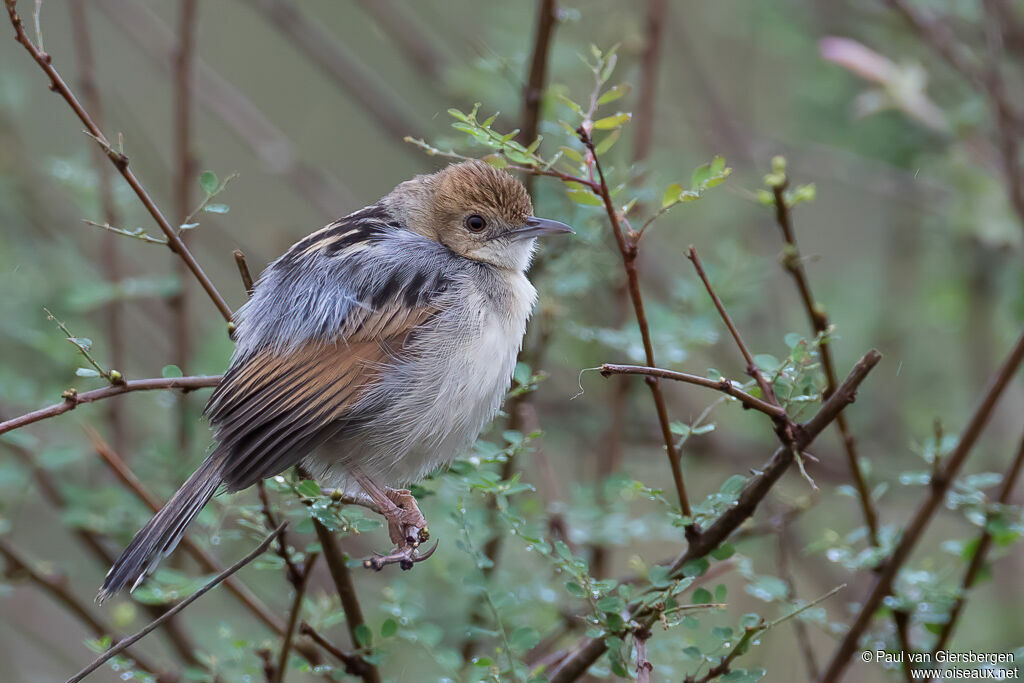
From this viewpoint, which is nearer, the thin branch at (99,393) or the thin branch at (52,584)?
the thin branch at (99,393)

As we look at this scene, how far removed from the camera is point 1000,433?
5.61 m

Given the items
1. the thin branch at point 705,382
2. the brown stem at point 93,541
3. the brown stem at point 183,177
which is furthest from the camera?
the brown stem at point 183,177

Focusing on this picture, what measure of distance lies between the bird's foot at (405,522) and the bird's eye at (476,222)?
1.02m

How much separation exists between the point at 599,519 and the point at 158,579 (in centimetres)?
153

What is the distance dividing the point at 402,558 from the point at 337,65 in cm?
354

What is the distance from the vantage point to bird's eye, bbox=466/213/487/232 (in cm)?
358

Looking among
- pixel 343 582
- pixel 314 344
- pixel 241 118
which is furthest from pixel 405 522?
pixel 241 118

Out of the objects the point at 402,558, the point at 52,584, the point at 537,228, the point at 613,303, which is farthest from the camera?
the point at 613,303

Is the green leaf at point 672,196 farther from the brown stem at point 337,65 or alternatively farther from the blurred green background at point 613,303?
the brown stem at point 337,65

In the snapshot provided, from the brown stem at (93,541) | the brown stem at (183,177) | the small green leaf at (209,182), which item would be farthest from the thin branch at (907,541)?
the brown stem at (183,177)

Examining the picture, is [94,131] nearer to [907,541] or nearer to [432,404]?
[432,404]

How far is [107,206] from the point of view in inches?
172

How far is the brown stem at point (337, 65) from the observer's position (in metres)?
5.32

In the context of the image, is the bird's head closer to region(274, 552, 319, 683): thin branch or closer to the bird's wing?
the bird's wing
